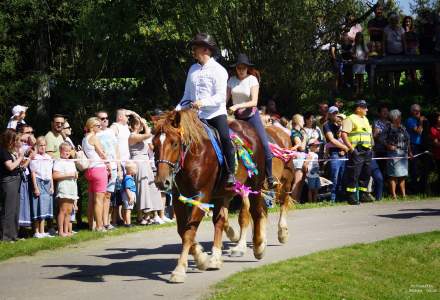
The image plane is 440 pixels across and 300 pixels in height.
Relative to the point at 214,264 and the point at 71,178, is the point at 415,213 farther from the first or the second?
the point at 214,264

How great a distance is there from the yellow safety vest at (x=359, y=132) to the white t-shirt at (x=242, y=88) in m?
7.19

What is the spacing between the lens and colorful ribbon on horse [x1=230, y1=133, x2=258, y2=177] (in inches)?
491

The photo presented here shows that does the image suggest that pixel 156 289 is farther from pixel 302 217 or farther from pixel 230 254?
pixel 302 217

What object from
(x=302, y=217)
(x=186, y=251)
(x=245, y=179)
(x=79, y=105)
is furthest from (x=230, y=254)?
(x=79, y=105)

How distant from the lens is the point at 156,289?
412 inches

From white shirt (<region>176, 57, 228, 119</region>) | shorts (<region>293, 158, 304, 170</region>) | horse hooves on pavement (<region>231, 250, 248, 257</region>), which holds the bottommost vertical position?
horse hooves on pavement (<region>231, 250, 248, 257</region>)

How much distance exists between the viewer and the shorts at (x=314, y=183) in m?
20.5

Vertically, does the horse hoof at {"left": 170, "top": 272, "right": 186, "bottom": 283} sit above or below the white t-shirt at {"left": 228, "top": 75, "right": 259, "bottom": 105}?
below

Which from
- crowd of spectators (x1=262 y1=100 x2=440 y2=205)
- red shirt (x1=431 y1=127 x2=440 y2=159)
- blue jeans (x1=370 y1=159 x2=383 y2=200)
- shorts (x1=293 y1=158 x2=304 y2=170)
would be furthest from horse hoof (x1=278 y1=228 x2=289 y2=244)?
red shirt (x1=431 y1=127 x2=440 y2=159)

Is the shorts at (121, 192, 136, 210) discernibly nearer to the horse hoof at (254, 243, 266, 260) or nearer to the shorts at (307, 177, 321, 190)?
the horse hoof at (254, 243, 266, 260)

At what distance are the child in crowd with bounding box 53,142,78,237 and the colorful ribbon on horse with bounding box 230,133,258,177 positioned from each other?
467 cm

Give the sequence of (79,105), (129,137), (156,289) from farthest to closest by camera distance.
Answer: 1. (79,105)
2. (129,137)
3. (156,289)

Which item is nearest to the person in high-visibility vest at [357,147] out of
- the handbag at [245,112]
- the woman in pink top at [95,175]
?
the woman in pink top at [95,175]

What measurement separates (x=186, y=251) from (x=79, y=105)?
51.6ft
